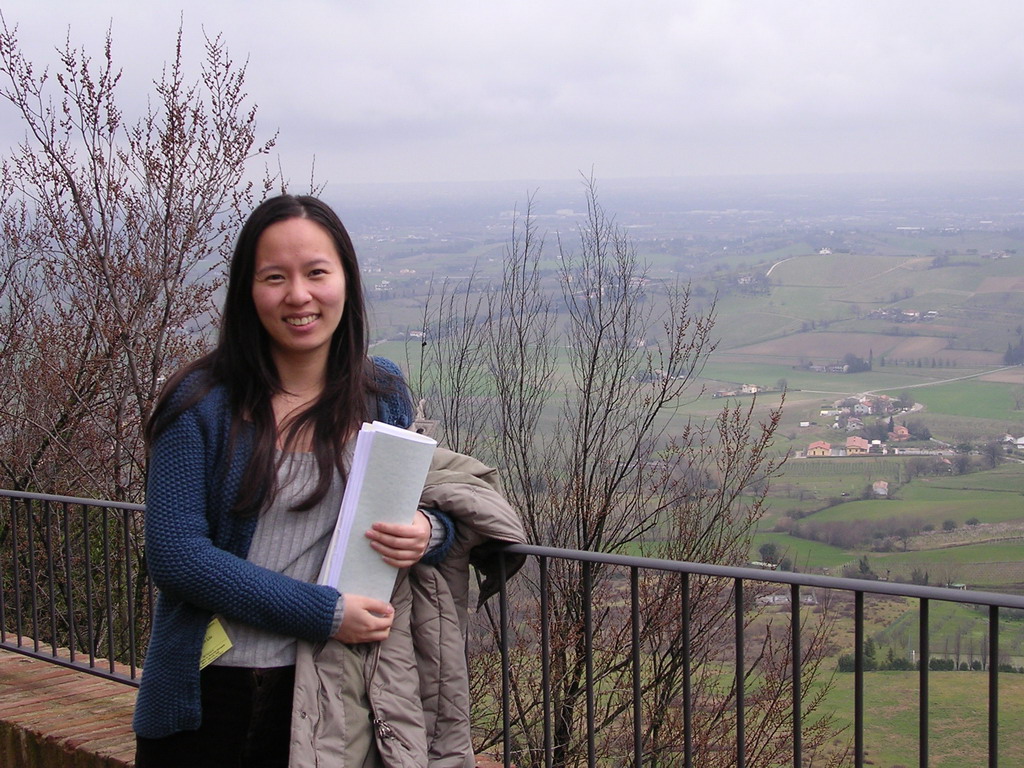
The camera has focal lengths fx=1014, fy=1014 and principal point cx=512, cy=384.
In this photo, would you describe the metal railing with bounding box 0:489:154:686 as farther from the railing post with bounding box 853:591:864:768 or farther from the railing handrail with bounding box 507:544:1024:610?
the railing post with bounding box 853:591:864:768

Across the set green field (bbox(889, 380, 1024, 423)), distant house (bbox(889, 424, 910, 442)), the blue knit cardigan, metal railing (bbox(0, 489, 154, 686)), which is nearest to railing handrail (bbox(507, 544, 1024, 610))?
the blue knit cardigan

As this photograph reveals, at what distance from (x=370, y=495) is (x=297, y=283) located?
47 centimetres

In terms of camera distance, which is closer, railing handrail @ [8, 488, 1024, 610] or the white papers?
the white papers

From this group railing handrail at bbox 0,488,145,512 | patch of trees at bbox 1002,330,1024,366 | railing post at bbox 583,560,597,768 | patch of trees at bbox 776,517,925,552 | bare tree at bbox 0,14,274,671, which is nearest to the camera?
railing post at bbox 583,560,597,768

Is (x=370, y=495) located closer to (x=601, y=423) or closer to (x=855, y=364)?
(x=601, y=423)

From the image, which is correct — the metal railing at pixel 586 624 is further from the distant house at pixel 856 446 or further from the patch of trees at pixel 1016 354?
the patch of trees at pixel 1016 354

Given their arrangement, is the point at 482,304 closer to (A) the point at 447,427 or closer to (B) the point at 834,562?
(A) the point at 447,427

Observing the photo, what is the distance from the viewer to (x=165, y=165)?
36.1ft

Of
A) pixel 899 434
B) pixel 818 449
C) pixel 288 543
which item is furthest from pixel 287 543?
pixel 899 434

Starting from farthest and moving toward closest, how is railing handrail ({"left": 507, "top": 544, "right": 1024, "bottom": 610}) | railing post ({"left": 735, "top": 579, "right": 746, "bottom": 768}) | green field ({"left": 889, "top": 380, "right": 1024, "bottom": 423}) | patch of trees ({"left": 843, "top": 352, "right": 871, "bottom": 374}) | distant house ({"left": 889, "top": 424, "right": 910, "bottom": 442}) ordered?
patch of trees ({"left": 843, "top": 352, "right": 871, "bottom": 374})
green field ({"left": 889, "top": 380, "right": 1024, "bottom": 423})
distant house ({"left": 889, "top": 424, "right": 910, "bottom": 442})
railing post ({"left": 735, "top": 579, "right": 746, "bottom": 768})
railing handrail ({"left": 507, "top": 544, "right": 1024, "bottom": 610})

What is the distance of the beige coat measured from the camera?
2053 mm

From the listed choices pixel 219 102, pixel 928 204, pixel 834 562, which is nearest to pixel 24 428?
pixel 219 102

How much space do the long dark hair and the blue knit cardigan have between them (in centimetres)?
3

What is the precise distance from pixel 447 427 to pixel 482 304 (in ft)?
8.64
